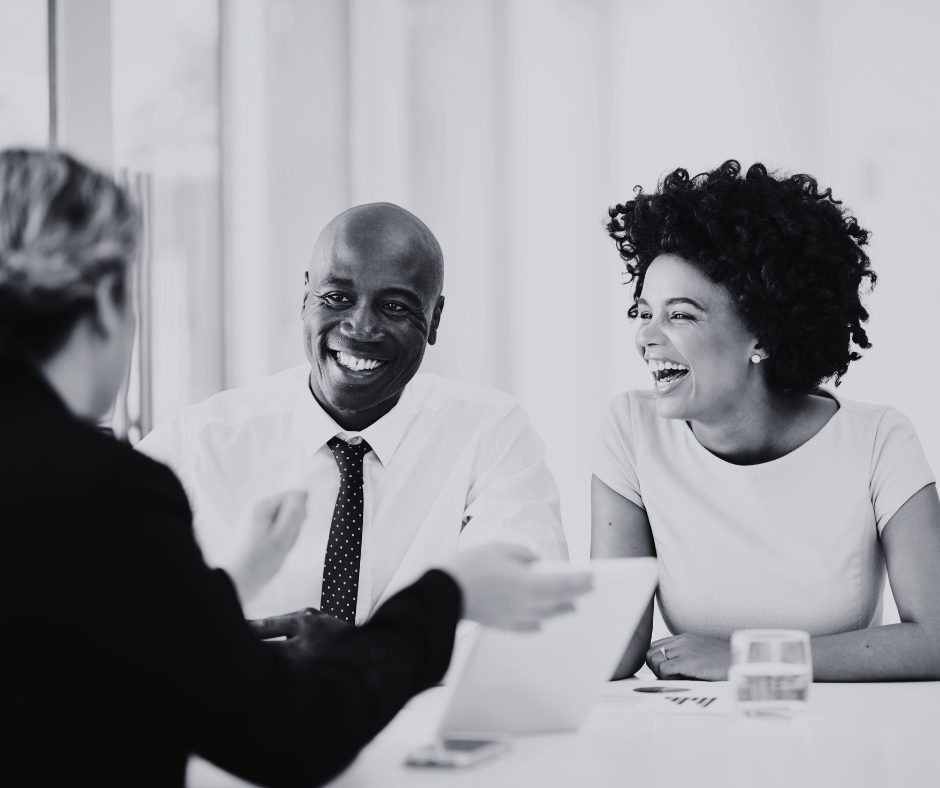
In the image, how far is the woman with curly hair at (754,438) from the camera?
2014mm

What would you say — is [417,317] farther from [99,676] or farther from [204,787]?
[99,676]

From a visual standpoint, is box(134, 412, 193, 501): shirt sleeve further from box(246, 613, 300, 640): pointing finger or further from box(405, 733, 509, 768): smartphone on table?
box(405, 733, 509, 768): smartphone on table

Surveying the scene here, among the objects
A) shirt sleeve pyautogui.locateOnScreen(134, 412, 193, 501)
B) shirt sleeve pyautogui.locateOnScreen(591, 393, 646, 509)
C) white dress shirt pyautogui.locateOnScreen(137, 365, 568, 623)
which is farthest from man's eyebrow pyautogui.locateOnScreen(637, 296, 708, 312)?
shirt sleeve pyautogui.locateOnScreen(134, 412, 193, 501)

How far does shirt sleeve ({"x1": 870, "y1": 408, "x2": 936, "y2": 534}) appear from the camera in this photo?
1.97m

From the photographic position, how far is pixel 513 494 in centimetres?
210

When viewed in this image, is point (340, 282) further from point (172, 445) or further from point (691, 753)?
point (691, 753)

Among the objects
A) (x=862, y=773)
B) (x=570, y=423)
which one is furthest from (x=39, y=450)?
(x=570, y=423)

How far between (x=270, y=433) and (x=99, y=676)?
137 centimetres

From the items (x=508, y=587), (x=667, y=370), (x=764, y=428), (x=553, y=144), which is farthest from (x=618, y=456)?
(x=553, y=144)

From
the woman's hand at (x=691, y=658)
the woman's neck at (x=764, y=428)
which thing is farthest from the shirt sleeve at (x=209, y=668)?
the woman's neck at (x=764, y=428)

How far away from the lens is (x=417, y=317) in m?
2.16

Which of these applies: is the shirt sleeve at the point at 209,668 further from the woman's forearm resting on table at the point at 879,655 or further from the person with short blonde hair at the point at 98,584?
the woman's forearm resting on table at the point at 879,655

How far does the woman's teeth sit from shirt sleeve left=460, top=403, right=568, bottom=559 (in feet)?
0.95

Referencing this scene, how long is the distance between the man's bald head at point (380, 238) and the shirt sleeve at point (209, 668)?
48.5 inches
